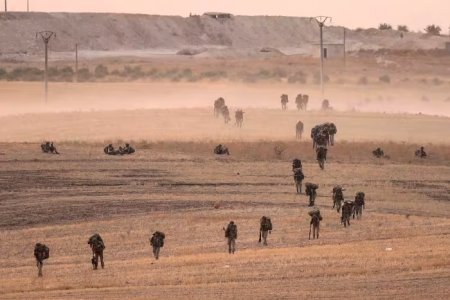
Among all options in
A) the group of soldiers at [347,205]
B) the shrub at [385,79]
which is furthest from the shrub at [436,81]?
the group of soldiers at [347,205]

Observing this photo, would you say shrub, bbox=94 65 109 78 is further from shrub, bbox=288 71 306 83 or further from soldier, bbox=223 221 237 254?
soldier, bbox=223 221 237 254

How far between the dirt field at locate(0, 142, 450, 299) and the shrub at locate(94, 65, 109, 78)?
276 ft

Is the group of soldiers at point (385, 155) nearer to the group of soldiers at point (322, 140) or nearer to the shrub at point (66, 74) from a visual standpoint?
the group of soldiers at point (322, 140)

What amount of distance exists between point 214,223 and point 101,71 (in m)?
112

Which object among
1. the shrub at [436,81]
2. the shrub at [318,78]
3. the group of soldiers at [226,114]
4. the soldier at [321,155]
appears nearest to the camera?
the soldier at [321,155]

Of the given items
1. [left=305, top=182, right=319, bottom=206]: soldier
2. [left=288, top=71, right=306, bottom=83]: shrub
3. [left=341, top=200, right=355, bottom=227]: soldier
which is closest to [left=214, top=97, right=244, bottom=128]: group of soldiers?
[left=305, top=182, right=319, bottom=206]: soldier

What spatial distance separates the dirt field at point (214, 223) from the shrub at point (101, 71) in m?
84.0

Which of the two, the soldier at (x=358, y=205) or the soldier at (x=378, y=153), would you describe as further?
the soldier at (x=378, y=153)

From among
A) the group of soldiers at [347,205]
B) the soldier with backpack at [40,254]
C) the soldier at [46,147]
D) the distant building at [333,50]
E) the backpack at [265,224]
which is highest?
the distant building at [333,50]

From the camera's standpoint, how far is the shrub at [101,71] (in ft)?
505

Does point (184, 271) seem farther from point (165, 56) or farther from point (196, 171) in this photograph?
point (165, 56)

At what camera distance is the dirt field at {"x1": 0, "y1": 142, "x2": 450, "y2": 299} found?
36.1 m

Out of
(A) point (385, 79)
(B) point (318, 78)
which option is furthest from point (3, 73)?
(A) point (385, 79)

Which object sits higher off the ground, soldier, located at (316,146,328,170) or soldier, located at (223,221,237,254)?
soldier, located at (316,146,328,170)
